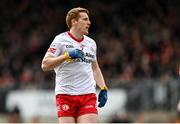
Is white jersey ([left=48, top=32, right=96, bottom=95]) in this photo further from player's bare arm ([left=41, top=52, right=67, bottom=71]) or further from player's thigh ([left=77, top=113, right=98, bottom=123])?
player's thigh ([left=77, top=113, right=98, bottom=123])

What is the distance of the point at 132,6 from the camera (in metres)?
24.2

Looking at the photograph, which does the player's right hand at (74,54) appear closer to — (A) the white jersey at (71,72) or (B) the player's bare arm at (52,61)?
(B) the player's bare arm at (52,61)

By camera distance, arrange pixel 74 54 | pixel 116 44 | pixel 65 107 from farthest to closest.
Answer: pixel 116 44, pixel 65 107, pixel 74 54

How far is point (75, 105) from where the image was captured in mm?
9523

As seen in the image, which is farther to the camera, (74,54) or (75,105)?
(75,105)

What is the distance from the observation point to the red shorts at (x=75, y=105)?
948cm

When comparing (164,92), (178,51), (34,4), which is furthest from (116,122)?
(34,4)

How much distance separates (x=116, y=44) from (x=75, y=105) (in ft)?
41.3

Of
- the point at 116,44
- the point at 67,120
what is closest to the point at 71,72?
the point at 67,120

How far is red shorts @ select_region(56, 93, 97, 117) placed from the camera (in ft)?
31.1

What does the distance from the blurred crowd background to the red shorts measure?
26.8 ft

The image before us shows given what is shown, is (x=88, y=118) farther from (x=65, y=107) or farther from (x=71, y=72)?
(x=71, y=72)

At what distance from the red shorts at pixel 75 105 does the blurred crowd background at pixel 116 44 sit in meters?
8.17

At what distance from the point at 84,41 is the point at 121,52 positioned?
38.1ft
